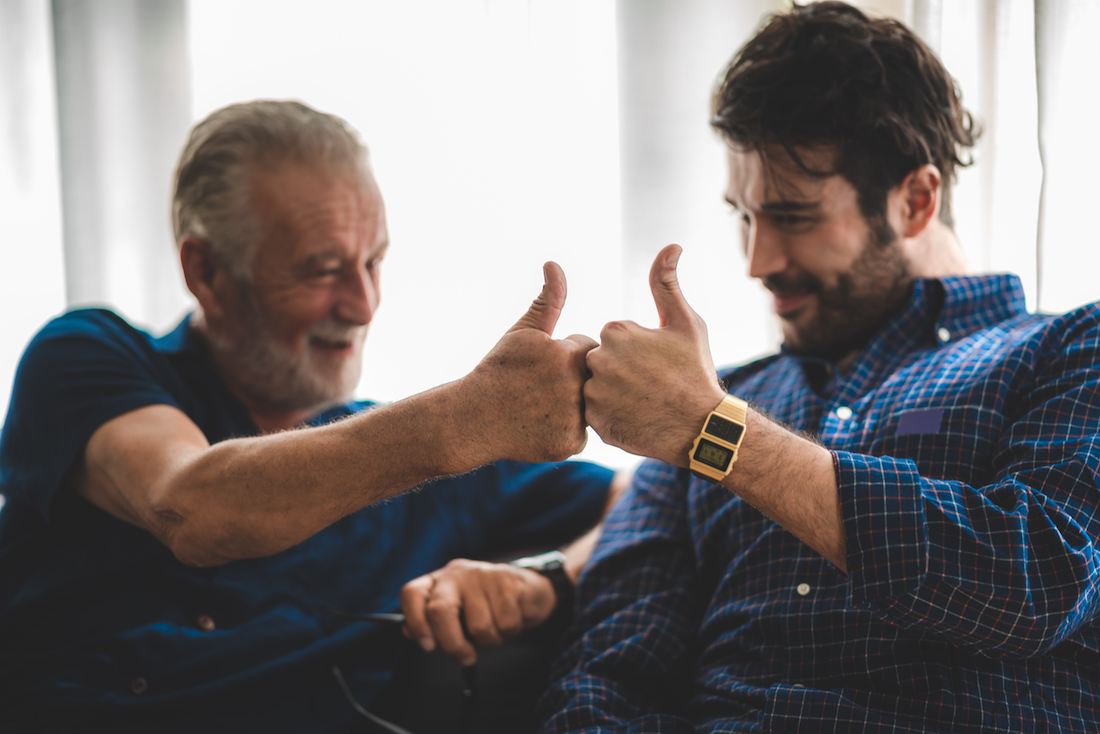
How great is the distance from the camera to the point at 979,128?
154 cm

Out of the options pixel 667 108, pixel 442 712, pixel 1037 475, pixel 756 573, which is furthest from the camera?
pixel 667 108

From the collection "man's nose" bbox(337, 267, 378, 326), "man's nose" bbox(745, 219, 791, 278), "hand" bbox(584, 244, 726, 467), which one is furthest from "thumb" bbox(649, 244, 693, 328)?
"man's nose" bbox(337, 267, 378, 326)

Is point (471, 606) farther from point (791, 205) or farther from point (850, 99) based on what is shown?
point (850, 99)

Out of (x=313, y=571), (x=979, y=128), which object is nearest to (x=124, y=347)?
(x=313, y=571)

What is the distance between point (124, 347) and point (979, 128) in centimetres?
157

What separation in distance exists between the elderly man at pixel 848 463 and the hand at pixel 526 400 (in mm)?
37

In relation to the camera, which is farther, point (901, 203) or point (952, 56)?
point (952, 56)

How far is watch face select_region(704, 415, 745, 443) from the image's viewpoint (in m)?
0.91

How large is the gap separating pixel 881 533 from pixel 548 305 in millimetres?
461

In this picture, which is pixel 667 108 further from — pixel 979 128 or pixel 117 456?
pixel 117 456

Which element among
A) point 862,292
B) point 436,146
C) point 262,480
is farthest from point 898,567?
point 436,146

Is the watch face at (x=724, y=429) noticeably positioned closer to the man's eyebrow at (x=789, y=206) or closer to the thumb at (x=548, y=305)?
the thumb at (x=548, y=305)

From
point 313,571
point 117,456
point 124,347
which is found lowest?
point 313,571

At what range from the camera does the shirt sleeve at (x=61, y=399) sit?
1.21 meters
